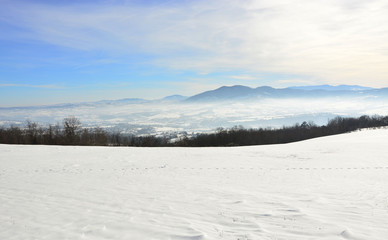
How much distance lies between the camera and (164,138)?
94.2m

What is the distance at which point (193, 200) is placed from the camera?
1019 cm

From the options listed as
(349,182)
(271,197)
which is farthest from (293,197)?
(349,182)

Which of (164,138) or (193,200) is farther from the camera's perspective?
(164,138)

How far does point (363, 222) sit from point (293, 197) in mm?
3276

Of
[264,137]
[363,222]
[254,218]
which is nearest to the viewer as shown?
[363,222]

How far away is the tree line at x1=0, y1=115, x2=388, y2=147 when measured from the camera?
58.4m

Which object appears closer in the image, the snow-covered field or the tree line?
the snow-covered field

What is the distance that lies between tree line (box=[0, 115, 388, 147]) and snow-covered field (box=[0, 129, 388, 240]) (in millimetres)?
41175

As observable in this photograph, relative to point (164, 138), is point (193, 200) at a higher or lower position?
lower

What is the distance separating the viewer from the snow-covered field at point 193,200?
7.02 meters

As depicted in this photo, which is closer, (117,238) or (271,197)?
(117,238)

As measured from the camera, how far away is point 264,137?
291 ft

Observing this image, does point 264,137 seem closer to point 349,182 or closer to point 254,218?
point 349,182

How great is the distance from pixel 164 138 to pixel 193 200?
8487 centimetres
